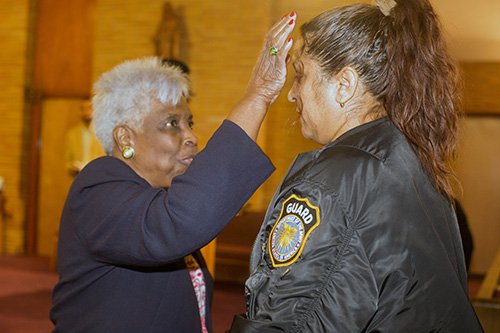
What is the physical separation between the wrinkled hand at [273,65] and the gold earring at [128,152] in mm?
632

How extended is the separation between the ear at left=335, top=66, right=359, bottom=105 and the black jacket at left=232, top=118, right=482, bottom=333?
155 millimetres

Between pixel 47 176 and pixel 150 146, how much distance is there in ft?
24.5

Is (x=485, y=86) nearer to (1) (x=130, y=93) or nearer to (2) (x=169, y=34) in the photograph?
(2) (x=169, y=34)

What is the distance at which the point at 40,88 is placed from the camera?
28.6 feet

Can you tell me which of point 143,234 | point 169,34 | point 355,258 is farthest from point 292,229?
point 169,34

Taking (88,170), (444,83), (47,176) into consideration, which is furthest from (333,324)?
(47,176)

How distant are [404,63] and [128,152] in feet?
3.37

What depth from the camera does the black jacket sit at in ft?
3.27

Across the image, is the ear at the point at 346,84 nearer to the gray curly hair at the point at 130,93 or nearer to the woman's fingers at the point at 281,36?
the woman's fingers at the point at 281,36

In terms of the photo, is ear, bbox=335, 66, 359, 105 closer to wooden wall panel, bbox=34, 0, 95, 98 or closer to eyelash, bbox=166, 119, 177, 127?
eyelash, bbox=166, 119, 177, 127

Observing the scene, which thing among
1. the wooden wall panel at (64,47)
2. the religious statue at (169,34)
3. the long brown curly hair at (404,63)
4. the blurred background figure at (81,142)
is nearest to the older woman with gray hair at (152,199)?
the long brown curly hair at (404,63)

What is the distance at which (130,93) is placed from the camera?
70.4 inches

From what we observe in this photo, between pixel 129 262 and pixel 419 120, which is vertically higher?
pixel 419 120

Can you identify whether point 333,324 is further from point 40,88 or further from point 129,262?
point 40,88
